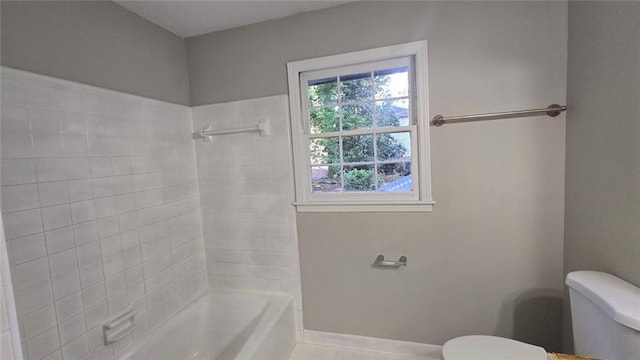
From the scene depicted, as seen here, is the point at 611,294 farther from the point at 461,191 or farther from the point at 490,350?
the point at 461,191

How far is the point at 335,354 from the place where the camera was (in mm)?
1941

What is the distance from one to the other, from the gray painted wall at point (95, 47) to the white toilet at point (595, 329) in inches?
90.1

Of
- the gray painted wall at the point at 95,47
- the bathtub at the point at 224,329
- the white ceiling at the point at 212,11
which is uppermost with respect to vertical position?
the white ceiling at the point at 212,11

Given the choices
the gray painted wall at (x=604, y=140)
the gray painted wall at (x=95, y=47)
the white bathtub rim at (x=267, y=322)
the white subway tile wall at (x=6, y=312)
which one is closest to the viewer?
the white subway tile wall at (x=6, y=312)

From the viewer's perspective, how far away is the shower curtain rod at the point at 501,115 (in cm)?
149

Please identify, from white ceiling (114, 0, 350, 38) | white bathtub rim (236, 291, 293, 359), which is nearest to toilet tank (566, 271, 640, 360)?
white bathtub rim (236, 291, 293, 359)

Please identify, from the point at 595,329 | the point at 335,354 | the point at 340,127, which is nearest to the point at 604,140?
the point at 595,329

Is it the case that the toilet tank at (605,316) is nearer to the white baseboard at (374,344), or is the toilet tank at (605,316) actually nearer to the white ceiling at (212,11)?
the white baseboard at (374,344)

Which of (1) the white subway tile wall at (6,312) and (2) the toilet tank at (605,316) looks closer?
(1) the white subway tile wall at (6,312)

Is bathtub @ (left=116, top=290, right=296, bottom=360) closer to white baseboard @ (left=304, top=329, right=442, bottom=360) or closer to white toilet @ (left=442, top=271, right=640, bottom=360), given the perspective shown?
white baseboard @ (left=304, top=329, right=442, bottom=360)

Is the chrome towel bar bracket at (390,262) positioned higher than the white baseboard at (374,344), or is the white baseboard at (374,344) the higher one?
the chrome towel bar bracket at (390,262)

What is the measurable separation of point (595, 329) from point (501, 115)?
3.56ft

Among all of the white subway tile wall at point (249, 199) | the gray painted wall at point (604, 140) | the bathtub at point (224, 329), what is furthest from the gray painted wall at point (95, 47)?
the gray painted wall at point (604, 140)

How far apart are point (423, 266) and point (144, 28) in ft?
7.85
